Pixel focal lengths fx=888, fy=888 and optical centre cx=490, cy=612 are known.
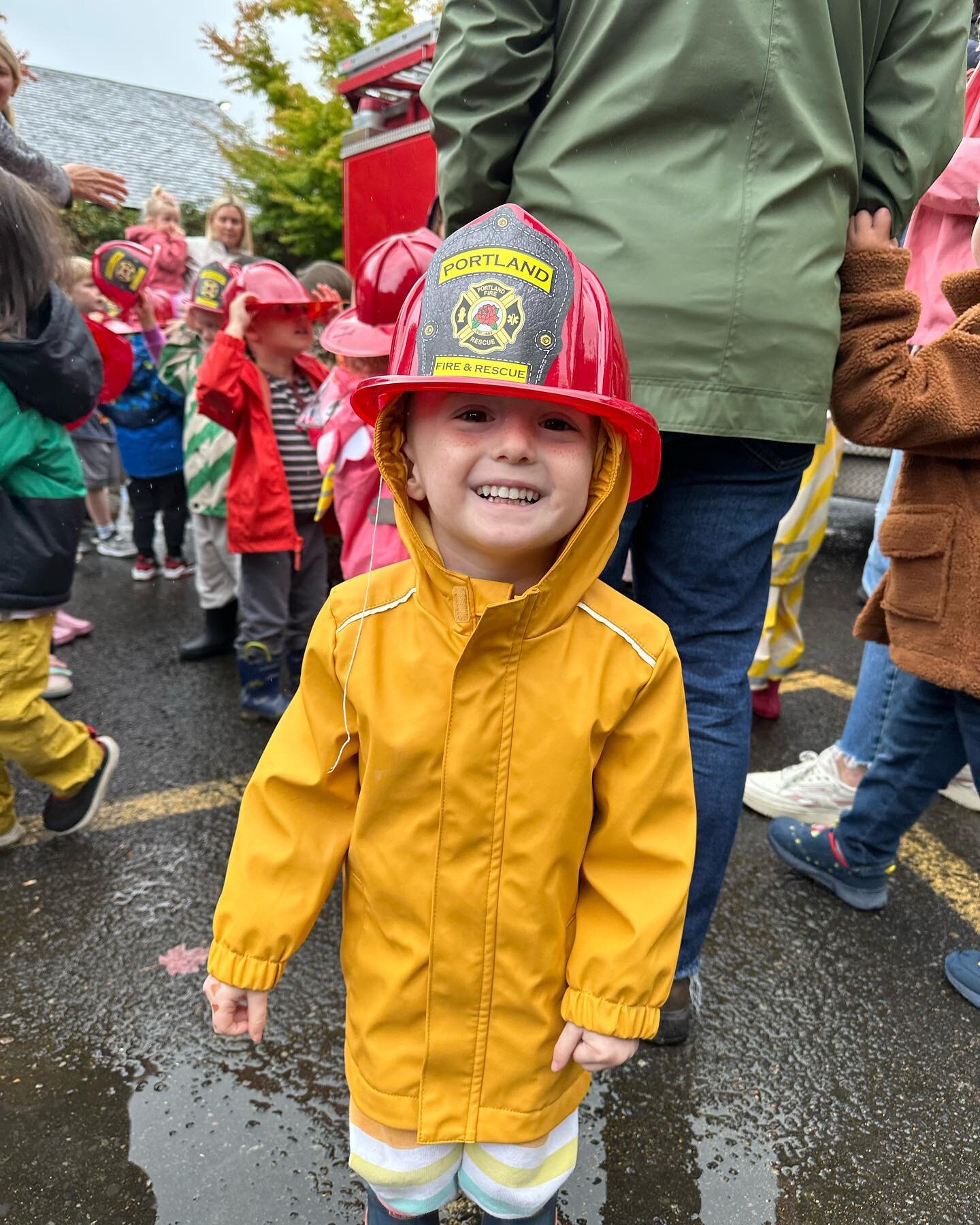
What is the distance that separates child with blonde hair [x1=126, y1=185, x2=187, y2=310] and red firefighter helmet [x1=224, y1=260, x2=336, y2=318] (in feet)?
7.84

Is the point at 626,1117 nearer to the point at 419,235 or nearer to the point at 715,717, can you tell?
the point at 715,717

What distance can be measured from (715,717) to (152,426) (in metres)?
4.44

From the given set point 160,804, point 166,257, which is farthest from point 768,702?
point 166,257

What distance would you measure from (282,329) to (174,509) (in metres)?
2.44

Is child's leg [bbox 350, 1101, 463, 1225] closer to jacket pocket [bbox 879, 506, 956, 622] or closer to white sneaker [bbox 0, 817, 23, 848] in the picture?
jacket pocket [bbox 879, 506, 956, 622]

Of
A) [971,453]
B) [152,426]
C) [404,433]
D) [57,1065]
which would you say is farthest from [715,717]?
[152,426]

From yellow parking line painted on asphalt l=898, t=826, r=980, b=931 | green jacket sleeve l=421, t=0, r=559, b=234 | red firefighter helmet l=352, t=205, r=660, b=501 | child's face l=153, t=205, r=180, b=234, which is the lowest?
yellow parking line painted on asphalt l=898, t=826, r=980, b=931

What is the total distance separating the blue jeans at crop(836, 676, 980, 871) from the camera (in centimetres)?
218

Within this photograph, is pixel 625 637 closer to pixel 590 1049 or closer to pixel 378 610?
pixel 378 610

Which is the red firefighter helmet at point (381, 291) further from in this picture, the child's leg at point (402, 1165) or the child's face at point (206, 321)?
the child's leg at point (402, 1165)

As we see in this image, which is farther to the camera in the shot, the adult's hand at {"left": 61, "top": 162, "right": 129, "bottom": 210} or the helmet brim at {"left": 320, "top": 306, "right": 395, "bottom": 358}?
the adult's hand at {"left": 61, "top": 162, "right": 129, "bottom": 210}

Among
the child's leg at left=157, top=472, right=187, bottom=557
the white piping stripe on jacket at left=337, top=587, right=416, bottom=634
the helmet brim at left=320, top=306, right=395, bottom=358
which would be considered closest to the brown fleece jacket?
the white piping stripe on jacket at left=337, top=587, right=416, bottom=634

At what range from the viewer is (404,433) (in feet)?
4.18

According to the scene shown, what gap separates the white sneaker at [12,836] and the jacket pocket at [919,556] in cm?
254
